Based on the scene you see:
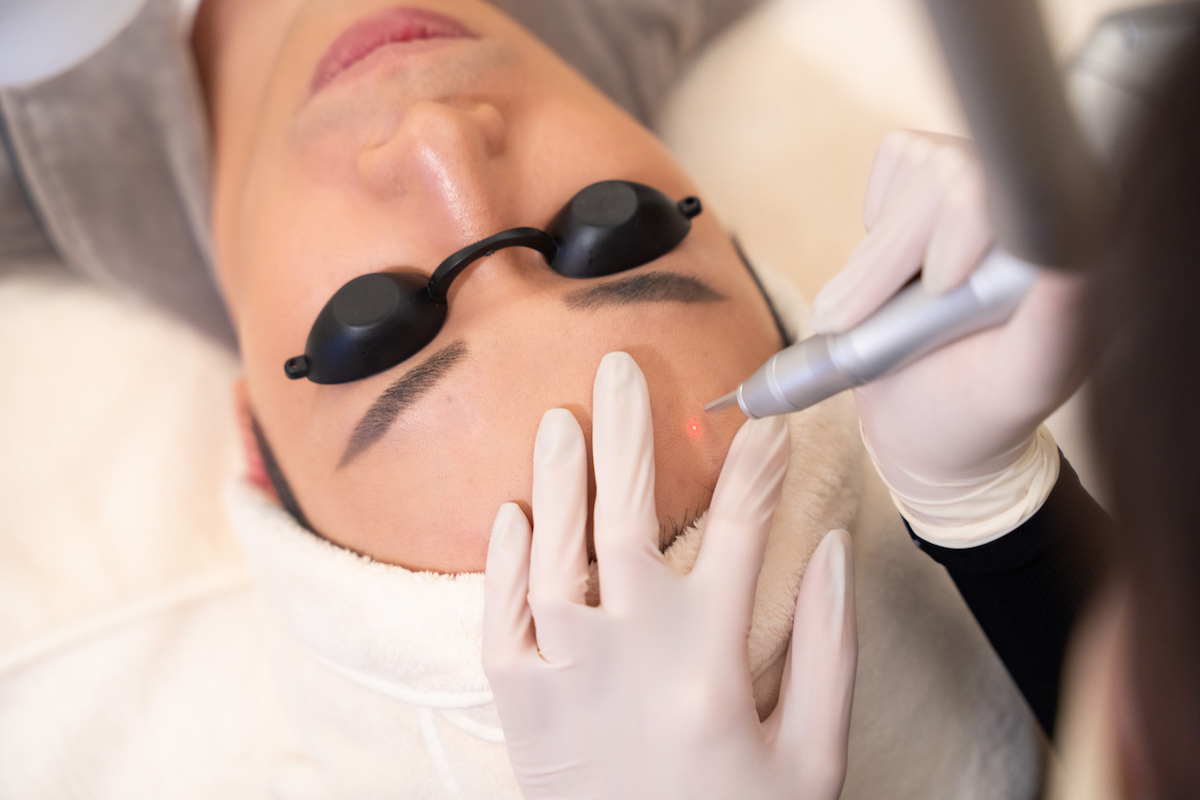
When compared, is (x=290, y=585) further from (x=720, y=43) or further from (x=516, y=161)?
(x=720, y=43)

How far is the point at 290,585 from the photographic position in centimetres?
84

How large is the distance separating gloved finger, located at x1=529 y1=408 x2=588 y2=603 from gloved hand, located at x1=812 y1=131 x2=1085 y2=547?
0.78 feet

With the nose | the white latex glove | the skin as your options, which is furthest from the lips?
the white latex glove

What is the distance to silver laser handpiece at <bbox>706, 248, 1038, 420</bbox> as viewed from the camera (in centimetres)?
49

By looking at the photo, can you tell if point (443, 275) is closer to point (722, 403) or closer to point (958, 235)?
point (722, 403)

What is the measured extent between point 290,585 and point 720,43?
51.0 inches

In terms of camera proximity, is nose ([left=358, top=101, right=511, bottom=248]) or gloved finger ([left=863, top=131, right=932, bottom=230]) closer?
gloved finger ([left=863, top=131, right=932, bottom=230])

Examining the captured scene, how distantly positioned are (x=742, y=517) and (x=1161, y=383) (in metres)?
0.42

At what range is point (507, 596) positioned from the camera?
2.23 ft

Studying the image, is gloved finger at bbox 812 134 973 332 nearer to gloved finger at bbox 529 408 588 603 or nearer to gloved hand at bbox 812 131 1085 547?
gloved hand at bbox 812 131 1085 547

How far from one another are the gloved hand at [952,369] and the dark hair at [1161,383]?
0.24 ft

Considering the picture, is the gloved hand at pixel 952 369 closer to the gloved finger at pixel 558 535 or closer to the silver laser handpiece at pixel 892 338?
the silver laser handpiece at pixel 892 338

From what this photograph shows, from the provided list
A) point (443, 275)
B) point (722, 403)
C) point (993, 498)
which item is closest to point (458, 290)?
point (443, 275)

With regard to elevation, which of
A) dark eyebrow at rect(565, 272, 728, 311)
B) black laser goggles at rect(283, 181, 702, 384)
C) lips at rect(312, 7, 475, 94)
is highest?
lips at rect(312, 7, 475, 94)
